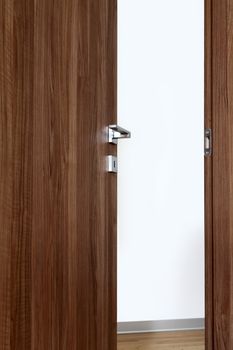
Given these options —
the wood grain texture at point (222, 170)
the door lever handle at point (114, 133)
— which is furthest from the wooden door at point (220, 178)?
the door lever handle at point (114, 133)

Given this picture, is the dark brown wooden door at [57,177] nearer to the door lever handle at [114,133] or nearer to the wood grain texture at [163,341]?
the door lever handle at [114,133]

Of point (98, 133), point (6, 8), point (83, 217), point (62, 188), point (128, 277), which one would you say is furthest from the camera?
point (128, 277)

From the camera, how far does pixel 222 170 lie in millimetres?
1105

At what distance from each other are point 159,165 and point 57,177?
1.30 meters

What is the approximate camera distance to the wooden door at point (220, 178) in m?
1.10

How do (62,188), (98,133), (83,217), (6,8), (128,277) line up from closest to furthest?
(6,8) < (62,188) < (83,217) < (98,133) < (128,277)

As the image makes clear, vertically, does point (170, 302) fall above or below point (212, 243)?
below

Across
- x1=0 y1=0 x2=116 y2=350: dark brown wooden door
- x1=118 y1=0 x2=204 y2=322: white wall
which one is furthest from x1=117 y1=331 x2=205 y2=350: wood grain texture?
x1=0 y1=0 x2=116 y2=350: dark brown wooden door

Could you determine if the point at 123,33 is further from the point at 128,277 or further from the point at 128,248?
the point at 128,277

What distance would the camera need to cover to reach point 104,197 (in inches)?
43.8

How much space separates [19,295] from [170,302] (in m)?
1.57

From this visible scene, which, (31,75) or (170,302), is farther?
(170,302)

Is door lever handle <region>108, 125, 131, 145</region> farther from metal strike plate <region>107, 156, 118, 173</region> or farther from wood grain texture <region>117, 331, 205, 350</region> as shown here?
wood grain texture <region>117, 331, 205, 350</region>

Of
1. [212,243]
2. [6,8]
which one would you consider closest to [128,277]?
[212,243]
